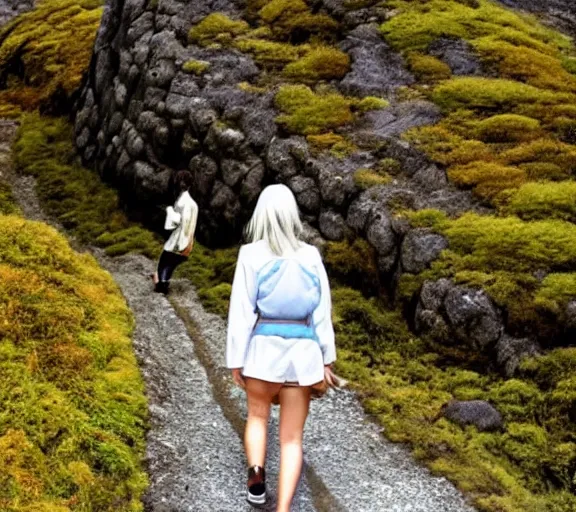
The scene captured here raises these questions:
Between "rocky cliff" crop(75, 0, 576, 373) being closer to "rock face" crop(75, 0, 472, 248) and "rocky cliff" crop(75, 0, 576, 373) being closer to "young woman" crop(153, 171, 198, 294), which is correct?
"rock face" crop(75, 0, 472, 248)

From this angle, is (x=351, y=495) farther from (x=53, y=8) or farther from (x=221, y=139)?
(x=53, y=8)

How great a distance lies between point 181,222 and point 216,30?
36.5ft

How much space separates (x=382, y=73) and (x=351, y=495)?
16.7 metres

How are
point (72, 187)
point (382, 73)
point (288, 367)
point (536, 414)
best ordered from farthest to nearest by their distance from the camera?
point (72, 187) → point (382, 73) → point (536, 414) → point (288, 367)

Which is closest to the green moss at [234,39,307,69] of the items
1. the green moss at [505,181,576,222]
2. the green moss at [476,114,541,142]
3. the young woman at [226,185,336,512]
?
the green moss at [476,114,541,142]

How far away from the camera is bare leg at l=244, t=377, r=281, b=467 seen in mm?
8008

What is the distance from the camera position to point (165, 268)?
699 inches

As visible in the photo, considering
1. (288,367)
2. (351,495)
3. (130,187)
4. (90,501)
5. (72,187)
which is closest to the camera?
(288,367)

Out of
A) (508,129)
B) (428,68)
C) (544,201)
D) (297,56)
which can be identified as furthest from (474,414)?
(297,56)

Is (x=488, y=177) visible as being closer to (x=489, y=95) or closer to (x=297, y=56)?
(x=489, y=95)

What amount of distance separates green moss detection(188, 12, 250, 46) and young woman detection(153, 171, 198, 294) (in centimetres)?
949

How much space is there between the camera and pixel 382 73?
75.5ft

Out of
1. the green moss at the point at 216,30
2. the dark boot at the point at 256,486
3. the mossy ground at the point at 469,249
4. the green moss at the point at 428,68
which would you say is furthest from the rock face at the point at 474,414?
the green moss at the point at 216,30

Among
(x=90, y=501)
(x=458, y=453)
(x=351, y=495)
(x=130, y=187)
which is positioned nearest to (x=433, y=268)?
(x=458, y=453)
